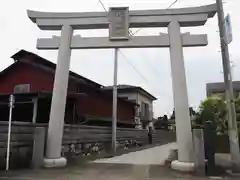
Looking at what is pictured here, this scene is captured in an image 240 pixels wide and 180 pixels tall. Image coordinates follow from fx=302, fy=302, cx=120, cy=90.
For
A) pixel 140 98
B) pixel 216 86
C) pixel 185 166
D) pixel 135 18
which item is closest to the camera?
pixel 185 166

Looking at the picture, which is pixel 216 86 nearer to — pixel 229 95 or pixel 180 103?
pixel 229 95

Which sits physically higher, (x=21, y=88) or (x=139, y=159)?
(x=21, y=88)

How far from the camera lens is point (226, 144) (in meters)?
18.1

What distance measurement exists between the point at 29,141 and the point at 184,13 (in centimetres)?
799

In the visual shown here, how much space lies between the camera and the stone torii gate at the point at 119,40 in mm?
11648

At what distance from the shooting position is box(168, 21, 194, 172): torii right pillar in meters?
11.1

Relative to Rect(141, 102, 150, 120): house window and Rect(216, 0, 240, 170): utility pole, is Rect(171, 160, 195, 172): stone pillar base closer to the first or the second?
Rect(216, 0, 240, 170): utility pole

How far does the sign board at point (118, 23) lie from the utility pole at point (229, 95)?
12.1ft

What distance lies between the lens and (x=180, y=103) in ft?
38.2

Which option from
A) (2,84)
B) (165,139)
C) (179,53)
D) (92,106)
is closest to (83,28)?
(179,53)

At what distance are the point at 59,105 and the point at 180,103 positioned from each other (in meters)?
4.78

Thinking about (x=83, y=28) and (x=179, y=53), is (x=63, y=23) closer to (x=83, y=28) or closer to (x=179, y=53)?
(x=83, y=28)

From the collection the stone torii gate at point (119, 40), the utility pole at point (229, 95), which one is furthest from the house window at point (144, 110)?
the utility pole at point (229, 95)

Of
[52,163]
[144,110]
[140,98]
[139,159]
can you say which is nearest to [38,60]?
[139,159]
